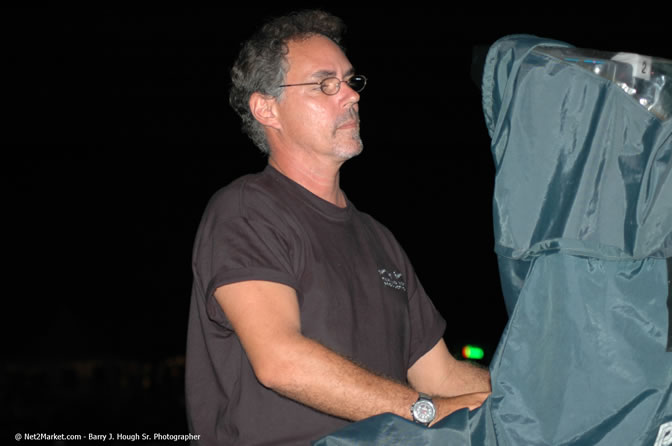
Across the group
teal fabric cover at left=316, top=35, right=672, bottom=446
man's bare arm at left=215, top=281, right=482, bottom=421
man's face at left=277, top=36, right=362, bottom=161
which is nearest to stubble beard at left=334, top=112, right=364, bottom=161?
man's face at left=277, top=36, right=362, bottom=161

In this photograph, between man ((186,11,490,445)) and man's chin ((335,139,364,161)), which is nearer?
man ((186,11,490,445))

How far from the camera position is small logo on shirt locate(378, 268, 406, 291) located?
183cm

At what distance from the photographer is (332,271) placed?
1.68m

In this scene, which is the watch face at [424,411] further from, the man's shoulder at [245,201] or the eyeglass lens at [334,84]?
the eyeglass lens at [334,84]

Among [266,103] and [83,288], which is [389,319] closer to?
[266,103]

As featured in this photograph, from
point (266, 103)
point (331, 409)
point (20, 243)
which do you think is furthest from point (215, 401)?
point (20, 243)

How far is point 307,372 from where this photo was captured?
1416 mm

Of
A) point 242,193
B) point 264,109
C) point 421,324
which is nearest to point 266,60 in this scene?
point 264,109

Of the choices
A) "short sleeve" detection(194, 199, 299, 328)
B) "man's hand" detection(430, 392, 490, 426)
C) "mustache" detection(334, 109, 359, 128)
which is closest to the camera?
"man's hand" detection(430, 392, 490, 426)

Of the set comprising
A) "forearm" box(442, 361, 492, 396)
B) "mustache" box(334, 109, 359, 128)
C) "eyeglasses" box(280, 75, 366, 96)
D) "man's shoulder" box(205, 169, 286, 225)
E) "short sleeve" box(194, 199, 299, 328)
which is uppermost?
"eyeglasses" box(280, 75, 366, 96)

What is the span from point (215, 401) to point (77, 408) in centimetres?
848

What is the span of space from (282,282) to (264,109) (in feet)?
2.27

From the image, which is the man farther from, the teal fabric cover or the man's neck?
the teal fabric cover

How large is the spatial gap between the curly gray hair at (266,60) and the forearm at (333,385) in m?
0.84
